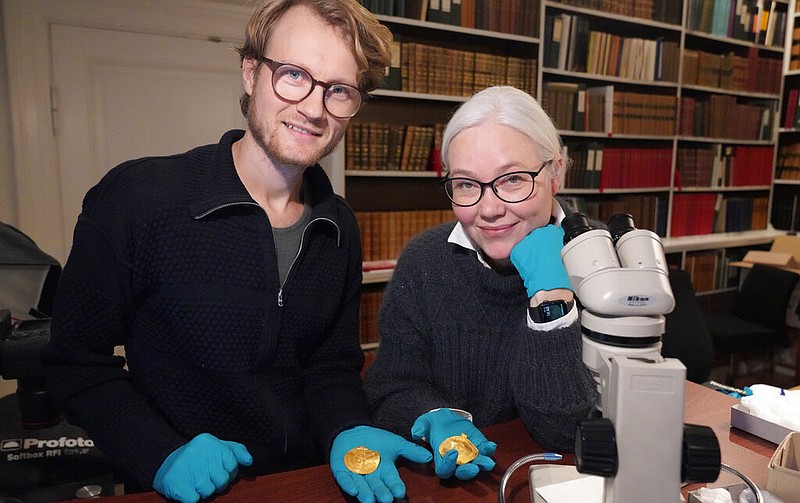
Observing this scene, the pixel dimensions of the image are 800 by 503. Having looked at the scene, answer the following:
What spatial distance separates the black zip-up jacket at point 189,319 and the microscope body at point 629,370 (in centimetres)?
58

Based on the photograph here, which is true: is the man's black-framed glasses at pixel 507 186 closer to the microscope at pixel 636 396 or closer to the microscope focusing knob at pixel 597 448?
the microscope at pixel 636 396

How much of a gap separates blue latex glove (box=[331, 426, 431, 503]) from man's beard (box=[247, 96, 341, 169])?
1.80ft

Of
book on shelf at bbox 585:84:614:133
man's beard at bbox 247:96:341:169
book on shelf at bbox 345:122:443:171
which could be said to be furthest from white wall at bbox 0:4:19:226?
book on shelf at bbox 585:84:614:133

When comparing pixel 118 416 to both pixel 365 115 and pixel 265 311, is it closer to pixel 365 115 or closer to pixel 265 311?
pixel 265 311

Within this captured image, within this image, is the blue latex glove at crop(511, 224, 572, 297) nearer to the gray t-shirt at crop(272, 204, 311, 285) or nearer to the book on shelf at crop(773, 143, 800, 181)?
the gray t-shirt at crop(272, 204, 311, 285)

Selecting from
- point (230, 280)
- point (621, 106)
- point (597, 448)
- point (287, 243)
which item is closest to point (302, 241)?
point (287, 243)

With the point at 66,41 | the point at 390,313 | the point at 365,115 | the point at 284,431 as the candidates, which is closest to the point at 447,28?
the point at 365,115

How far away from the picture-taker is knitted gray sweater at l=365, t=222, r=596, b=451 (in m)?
1.24

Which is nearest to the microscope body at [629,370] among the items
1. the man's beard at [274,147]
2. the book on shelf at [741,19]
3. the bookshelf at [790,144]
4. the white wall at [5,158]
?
the man's beard at [274,147]

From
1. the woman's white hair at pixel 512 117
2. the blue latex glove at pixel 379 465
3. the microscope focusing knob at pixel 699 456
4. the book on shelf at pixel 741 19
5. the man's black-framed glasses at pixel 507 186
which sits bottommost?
the blue latex glove at pixel 379 465

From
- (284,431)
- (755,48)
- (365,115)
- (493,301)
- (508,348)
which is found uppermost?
(755,48)

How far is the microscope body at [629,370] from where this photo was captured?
2.16 feet

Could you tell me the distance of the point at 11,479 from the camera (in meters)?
1.28

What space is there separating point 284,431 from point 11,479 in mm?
656
